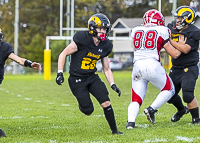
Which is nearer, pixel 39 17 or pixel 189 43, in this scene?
pixel 189 43

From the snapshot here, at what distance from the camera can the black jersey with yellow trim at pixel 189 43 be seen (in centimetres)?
641

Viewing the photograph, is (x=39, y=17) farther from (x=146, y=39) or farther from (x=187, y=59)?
(x=146, y=39)

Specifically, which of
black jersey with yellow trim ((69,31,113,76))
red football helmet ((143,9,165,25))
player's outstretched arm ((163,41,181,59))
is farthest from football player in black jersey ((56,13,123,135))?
player's outstretched arm ((163,41,181,59))

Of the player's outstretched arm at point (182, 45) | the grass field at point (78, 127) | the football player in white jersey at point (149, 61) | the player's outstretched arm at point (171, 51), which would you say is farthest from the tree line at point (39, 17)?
the football player in white jersey at point (149, 61)

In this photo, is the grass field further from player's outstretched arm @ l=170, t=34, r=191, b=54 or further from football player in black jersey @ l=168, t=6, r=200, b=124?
player's outstretched arm @ l=170, t=34, r=191, b=54

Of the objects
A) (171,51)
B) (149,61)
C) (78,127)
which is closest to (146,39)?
(149,61)

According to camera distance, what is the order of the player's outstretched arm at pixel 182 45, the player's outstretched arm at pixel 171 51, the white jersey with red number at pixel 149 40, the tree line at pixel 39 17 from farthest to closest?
the tree line at pixel 39 17 → the player's outstretched arm at pixel 182 45 → the player's outstretched arm at pixel 171 51 → the white jersey with red number at pixel 149 40

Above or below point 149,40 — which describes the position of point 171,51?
below

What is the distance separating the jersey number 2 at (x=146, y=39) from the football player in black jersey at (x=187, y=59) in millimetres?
504

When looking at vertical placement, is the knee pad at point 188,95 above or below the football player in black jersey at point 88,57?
below

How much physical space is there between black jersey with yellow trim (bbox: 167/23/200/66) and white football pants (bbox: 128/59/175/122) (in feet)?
1.87

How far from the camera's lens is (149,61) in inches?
231

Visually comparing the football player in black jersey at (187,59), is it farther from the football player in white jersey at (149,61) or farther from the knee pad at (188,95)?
the football player in white jersey at (149,61)

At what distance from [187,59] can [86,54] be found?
1.69 metres
